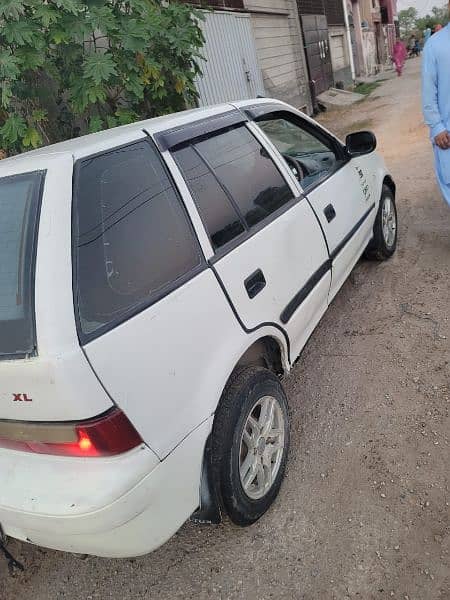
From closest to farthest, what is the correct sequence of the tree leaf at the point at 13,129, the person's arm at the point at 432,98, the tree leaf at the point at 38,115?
1. the person's arm at the point at 432,98
2. the tree leaf at the point at 13,129
3. the tree leaf at the point at 38,115

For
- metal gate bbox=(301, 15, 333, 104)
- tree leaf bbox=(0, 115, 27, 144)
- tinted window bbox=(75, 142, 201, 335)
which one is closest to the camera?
tinted window bbox=(75, 142, 201, 335)

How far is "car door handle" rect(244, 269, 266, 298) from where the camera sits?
7.04ft

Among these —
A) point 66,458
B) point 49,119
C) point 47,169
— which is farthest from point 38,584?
point 49,119

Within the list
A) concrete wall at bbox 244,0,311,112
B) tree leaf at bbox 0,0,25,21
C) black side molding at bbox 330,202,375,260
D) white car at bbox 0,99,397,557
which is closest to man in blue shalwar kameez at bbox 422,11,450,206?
black side molding at bbox 330,202,375,260

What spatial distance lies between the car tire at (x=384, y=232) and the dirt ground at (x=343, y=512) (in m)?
0.92

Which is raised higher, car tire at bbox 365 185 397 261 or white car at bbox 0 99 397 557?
white car at bbox 0 99 397 557

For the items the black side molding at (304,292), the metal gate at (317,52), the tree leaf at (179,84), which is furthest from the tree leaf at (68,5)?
the metal gate at (317,52)

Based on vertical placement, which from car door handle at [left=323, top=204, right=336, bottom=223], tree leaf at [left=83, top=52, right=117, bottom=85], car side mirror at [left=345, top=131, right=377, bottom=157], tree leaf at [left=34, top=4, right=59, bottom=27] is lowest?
car door handle at [left=323, top=204, right=336, bottom=223]

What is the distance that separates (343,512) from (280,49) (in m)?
13.3

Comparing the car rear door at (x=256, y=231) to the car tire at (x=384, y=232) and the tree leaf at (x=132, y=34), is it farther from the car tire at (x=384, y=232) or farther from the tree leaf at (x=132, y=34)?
the tree leaf at (x=132, y=34)

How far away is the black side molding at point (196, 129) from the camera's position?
2.07 meters

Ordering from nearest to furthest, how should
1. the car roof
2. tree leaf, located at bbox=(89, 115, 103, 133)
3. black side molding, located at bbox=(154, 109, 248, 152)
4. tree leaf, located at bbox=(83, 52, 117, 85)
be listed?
the car roof, black side molding, located at bbox=(154, 109, 248, 152), tree leaf, located at bbox=(83, 52, 117, 85), tree leaf, located at bbox=(89, 115, 103, 133)

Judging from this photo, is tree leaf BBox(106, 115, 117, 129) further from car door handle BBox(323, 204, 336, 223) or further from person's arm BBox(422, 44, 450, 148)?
person's arm BBox(422, 44, 450, 148)

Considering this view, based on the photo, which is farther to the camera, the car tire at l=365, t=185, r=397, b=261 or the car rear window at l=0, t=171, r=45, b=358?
the car tire at l=365, t=185, r=397, b=261
